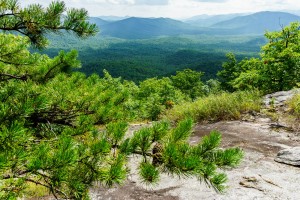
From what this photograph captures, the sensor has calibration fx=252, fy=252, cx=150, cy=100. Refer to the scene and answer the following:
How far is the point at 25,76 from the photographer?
11.3ft

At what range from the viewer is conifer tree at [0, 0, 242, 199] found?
71.4 inches

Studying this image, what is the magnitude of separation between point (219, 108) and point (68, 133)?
722 cm

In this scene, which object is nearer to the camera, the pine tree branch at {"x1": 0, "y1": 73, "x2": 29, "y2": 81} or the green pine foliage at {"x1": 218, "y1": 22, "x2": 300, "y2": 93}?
the pine tree branch at {"x1": 0, "y1": 73, "x2": 29, "y2": 81}

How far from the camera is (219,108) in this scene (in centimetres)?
905

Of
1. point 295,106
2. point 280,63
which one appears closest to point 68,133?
point 295,106

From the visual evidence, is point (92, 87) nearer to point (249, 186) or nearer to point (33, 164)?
point (33, 164)

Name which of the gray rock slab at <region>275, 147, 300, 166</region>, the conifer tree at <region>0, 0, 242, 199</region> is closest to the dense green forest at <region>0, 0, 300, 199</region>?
the conifer tree at <region>0, 0, 242, 199</region>

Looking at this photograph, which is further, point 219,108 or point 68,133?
point 219,108

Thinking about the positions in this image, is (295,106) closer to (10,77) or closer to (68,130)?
(68,130)

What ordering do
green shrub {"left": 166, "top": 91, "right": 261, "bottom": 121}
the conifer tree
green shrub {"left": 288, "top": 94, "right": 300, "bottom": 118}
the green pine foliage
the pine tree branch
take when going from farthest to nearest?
the green pine foliage < green shrub {"left": 166, "top": 91, "right": 261, "bottom": 121} < green shrub {"left": 288, "top": 94, "right": 300, "bottom": 118} < the pine tree branch < the conifer tree

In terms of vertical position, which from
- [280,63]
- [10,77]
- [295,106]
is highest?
[10,77]

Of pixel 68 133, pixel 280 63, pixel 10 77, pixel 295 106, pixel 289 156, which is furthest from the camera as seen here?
pixel 280 63

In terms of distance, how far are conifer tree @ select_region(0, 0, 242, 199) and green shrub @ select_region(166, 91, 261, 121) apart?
5986 mm

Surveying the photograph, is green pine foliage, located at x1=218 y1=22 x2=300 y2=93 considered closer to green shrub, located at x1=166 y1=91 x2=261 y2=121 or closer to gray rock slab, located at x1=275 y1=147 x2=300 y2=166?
green shrub, located at x1=166 y1=91 x2=261 y2=121
